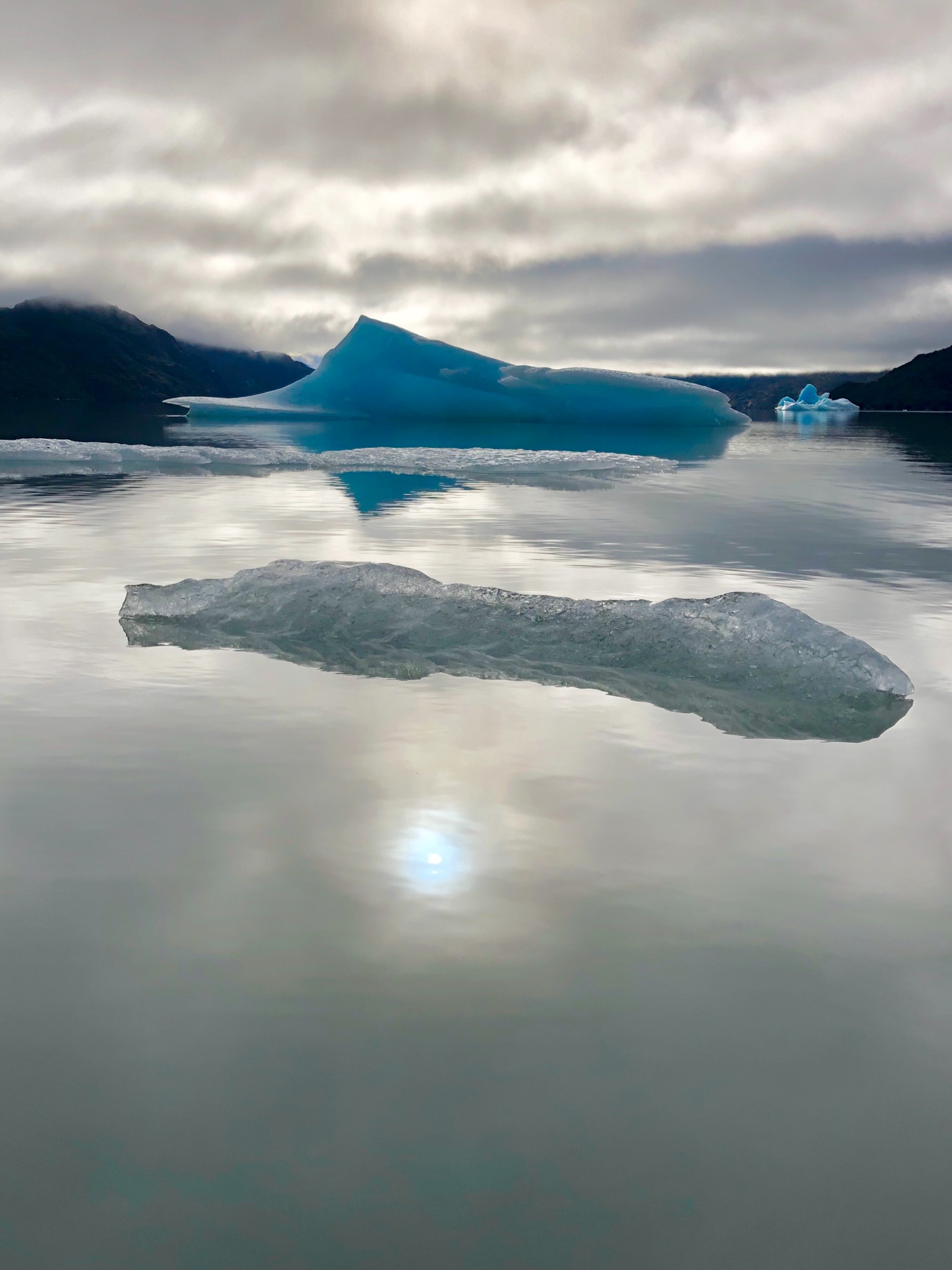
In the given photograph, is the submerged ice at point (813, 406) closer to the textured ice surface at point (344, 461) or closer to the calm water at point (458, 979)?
the textured ice surface at point (344, 461)

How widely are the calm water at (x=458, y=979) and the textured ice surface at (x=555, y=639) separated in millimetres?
328

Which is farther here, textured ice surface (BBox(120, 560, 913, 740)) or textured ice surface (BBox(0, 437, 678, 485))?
textured ice surface (BBox(0, 437, 678, 485))

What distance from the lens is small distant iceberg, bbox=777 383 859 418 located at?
109250 mm

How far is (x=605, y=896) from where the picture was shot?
3221 mm

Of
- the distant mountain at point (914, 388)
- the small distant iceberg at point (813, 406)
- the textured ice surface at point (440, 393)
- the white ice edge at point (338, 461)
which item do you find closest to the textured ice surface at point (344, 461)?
the white ice edge at point (338, 461)

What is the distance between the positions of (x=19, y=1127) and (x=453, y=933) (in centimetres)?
119

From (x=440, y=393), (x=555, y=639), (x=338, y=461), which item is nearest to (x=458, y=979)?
(x=555, y=639)

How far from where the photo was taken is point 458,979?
9.00 ft

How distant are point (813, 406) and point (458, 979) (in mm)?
116584

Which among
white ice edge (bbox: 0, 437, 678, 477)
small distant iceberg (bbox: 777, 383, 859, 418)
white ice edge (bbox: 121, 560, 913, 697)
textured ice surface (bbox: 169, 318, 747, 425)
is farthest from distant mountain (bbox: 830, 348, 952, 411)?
white ice edge (bbox: 121, 560, 913, 697)

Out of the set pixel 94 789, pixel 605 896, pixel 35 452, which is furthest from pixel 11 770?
pixel 35 452

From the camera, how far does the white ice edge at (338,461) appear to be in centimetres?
2233

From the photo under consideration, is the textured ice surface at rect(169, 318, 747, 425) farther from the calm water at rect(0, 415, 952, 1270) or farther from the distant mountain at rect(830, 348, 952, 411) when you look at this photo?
the distant mountain at rect(830, 348, 952, 411)

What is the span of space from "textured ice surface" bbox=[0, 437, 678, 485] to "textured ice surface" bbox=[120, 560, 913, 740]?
46.3ft
